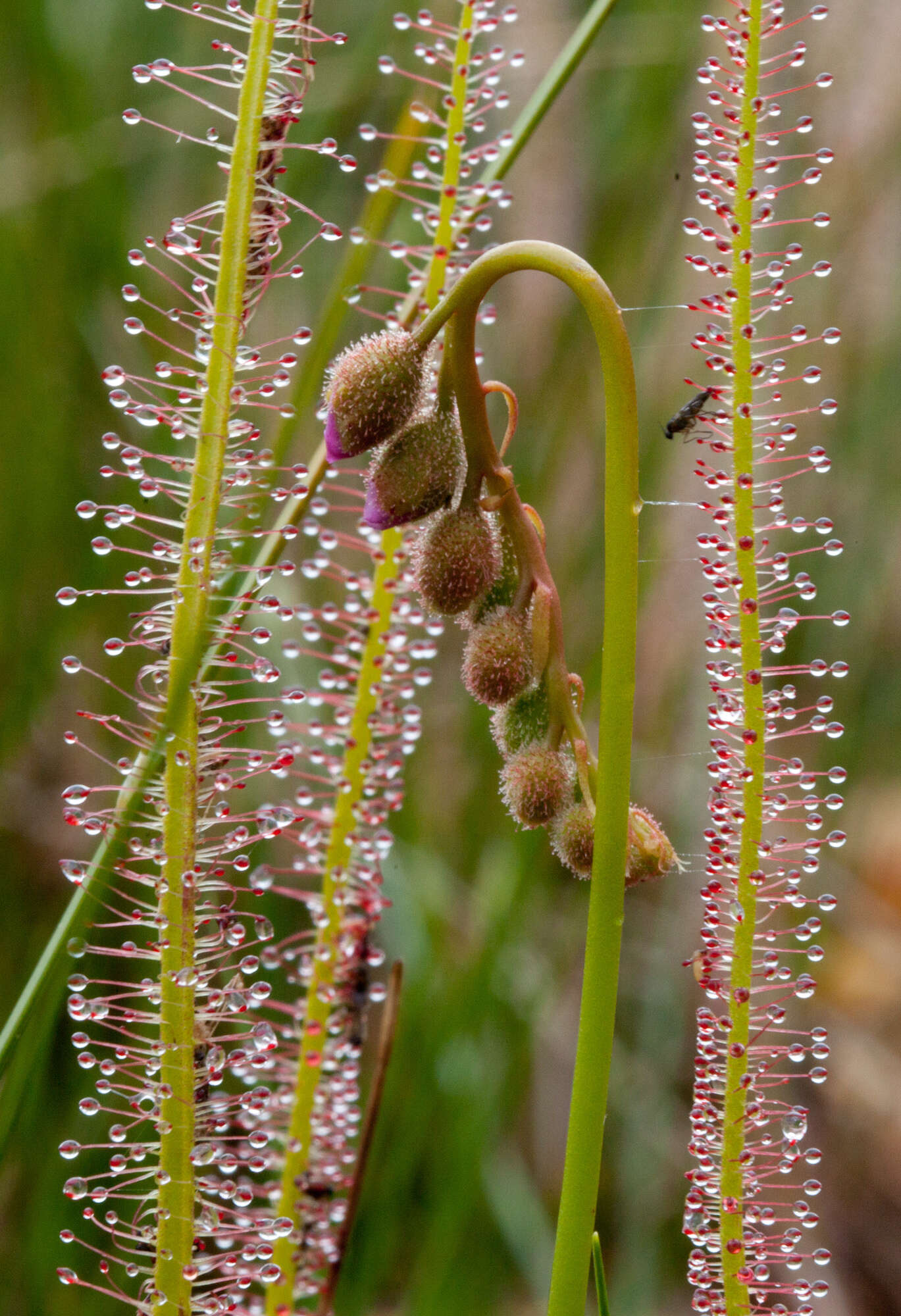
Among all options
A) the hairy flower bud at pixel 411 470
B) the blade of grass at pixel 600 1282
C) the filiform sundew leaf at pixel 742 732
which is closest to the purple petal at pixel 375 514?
the hairy flower bud at pixel 411 470

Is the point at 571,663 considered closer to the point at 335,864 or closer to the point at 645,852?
the point at 335,864

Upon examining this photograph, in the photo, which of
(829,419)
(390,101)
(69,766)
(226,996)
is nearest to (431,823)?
(69,766)

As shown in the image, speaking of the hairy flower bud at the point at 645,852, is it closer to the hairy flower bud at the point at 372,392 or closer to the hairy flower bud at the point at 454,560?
the hairy flower bud at the point at 454,560

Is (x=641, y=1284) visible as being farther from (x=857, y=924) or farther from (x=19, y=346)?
(x=19, y=346)

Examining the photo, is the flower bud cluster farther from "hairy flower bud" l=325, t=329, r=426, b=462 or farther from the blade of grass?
the blade of grass

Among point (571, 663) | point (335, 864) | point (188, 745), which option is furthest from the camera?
point (571, 663)

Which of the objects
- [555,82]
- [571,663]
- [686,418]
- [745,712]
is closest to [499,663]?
[745,712]

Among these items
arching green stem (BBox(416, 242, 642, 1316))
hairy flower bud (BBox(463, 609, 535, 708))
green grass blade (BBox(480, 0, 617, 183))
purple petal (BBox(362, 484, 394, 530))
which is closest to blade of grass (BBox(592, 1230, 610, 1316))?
arching green stem (BBox(416, 242, 642, 1316))
